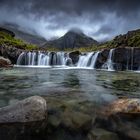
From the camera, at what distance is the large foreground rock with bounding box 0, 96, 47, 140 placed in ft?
24.7

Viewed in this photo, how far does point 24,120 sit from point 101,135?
275 centimetres

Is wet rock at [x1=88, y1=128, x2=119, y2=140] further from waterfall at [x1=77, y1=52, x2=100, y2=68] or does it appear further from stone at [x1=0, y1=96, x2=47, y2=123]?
waterfall at [x1=77, y1=52, x2=100, y2=68]

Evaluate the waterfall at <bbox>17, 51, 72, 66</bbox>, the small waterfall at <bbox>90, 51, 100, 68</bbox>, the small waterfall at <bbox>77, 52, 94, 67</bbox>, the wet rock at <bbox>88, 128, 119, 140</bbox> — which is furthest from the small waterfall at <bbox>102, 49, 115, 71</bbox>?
the wet rock at <bbox>88, 128, 119, 140</bbox>

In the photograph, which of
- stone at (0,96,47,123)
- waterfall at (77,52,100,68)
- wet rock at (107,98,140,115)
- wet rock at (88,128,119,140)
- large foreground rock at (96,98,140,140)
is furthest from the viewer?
waterfall at (77,52,100,68)

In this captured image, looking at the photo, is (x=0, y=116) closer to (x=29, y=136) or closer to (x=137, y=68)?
(x=29, y=136)

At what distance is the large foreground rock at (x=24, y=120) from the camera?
24.7ft

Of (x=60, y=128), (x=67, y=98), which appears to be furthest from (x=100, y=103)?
(x=60, y=128)

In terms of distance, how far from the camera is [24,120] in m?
8.22

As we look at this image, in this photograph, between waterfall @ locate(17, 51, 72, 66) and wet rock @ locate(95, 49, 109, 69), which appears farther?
waterfall @ locate(17, 51, 72, 66)

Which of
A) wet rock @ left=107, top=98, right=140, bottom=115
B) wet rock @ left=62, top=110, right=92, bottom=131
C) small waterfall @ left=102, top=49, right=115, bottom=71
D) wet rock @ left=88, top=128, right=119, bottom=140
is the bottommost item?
wet rock @ left=88, top=128, right=119, bottom=140

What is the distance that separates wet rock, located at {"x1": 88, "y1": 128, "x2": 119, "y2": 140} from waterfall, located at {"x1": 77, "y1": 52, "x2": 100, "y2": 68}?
36.2m

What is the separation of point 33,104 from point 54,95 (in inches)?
169

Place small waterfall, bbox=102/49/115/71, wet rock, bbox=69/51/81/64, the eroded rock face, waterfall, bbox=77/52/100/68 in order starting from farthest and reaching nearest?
the eroded rock face
wet rock, bbox=69/51/81/64
waterfall, bbox=77/52/100/68
small waterfall, bbox=102/49/115/71

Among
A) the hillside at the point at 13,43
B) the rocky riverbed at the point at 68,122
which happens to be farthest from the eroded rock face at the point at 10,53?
the rocky riverbed at the point at 68,122
